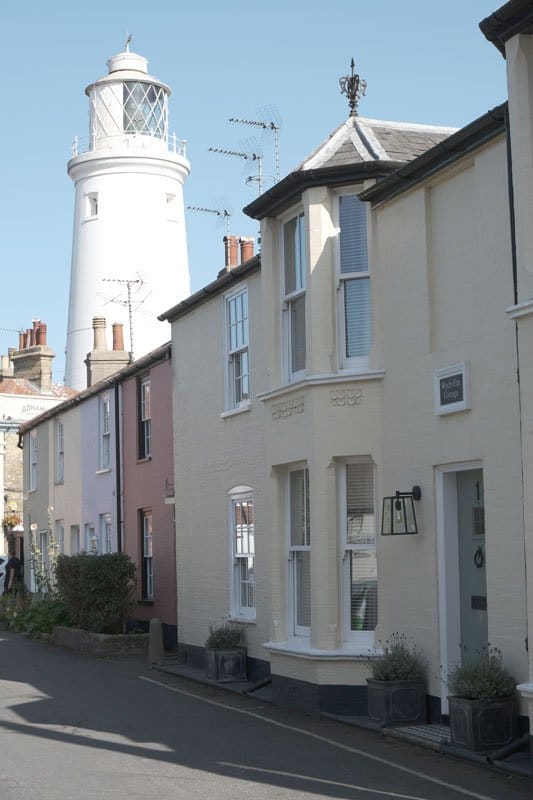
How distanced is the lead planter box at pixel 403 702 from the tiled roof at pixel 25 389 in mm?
33935

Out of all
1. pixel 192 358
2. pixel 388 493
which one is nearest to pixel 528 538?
pixel 388 493

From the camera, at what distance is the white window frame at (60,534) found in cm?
3183

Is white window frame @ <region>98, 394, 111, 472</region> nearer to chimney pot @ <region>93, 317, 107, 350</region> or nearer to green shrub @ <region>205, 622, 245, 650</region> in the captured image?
chimney pot @ <region>93, 317, 107, 350</region>

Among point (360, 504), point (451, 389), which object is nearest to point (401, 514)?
point (360, 504)

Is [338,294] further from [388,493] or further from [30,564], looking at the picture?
[30,564]

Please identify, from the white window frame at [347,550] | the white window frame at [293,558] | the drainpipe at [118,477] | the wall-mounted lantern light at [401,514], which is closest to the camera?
the wall-mounted lantern light at [401,514]

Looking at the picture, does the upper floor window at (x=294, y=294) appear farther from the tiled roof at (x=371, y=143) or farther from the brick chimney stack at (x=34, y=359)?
the brick chimney stack at (x=34, y=359)

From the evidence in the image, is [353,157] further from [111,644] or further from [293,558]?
[111,644]

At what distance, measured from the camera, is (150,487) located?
952 inches

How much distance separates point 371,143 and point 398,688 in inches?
259

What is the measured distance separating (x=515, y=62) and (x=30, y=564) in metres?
27.0

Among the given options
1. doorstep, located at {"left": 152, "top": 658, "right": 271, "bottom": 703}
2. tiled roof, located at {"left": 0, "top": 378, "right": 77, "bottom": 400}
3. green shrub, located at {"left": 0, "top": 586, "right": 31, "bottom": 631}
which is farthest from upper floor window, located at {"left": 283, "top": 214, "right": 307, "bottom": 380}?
tiled roof, located at {"left": 0, "top": 378, "right": 77, "bottom": 400}

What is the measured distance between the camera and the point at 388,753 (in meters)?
11.9

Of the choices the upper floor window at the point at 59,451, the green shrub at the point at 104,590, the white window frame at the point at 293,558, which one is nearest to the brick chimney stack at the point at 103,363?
the upper floor window at the point at 59,451
